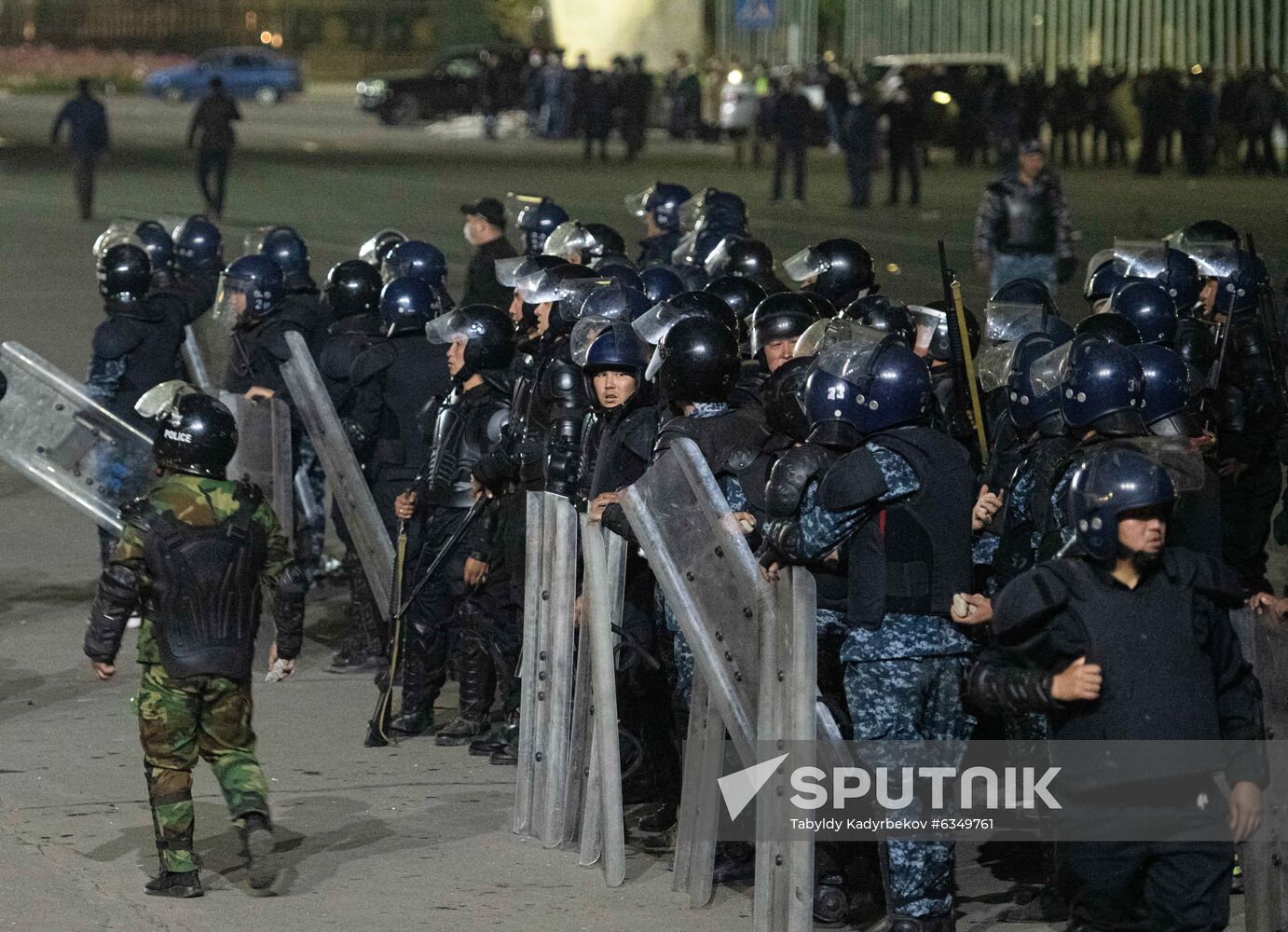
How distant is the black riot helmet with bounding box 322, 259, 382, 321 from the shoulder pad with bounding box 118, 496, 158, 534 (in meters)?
3.62

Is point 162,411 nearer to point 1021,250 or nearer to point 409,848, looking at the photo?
point 409,848

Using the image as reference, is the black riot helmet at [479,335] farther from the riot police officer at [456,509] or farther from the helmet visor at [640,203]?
the helmet visor at [640,203]

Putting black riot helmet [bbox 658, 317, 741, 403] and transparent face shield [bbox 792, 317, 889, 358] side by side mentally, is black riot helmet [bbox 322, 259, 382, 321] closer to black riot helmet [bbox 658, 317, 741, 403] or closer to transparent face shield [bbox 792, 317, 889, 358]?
transparent face shield [bbox 792, 317, 889, 358]

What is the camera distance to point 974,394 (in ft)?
27.1

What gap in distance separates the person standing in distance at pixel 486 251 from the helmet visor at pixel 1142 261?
4023 millimetres

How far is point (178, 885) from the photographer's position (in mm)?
6676

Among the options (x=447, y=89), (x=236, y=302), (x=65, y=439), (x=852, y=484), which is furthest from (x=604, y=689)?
(x=447, y=89)

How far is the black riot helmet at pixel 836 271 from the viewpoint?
393 inches

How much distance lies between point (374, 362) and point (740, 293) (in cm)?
157

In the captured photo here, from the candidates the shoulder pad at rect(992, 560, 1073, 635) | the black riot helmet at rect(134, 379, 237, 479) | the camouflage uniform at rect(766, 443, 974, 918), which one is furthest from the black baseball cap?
the shoulder pad at rect(992, 560, 1073, 635)

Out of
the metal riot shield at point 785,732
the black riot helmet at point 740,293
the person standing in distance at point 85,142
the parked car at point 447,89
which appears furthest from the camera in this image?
the parked car at point 447,89

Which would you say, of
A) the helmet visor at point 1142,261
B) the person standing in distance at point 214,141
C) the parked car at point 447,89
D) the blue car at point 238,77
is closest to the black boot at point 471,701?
the helmet visor at point 1142,261

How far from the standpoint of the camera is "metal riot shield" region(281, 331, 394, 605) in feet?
29.4

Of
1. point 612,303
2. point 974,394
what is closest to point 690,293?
point 612,303
